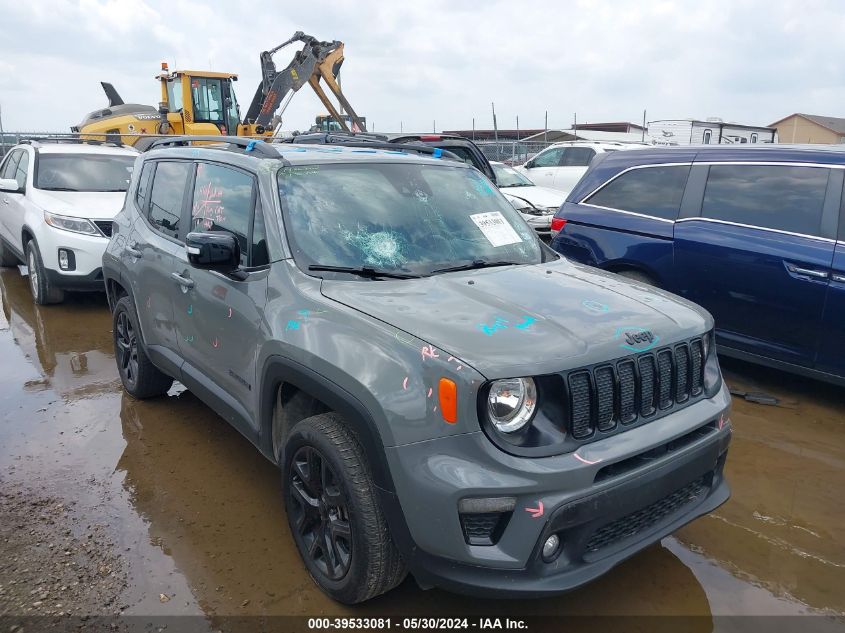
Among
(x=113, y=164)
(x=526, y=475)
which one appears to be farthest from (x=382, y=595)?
(x=113, y=164)

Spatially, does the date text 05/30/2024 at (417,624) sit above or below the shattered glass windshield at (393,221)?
below

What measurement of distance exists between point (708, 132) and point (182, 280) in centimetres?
2171

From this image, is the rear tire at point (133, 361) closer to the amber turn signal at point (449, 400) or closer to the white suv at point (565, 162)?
the amber turn signal at point (449, 400)

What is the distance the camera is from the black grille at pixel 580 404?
7.41 feet

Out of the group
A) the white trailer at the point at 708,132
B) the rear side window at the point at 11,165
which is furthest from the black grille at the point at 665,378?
the white trailer at the point at 708,132

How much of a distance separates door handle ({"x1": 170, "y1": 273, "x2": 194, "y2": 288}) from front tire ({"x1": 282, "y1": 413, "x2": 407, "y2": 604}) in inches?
52.3

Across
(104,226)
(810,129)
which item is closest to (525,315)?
(104,226)

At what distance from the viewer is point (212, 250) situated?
2961mm

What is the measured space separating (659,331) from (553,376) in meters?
0.63

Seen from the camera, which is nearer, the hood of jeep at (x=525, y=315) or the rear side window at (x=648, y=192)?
the hood of jeep at (x=525, y=315)

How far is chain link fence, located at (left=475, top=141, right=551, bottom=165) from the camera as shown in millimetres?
25328

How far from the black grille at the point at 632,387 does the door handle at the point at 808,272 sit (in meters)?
2.25

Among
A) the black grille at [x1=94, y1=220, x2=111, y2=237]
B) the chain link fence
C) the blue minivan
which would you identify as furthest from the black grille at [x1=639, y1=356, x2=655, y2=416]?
the chain link fence

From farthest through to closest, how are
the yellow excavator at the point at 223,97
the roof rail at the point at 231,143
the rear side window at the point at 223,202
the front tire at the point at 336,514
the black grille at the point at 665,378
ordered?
the yellow excavator at the point at 223,97 → the roof rail at the point at 231,143 → the rear side window at the point at 223,202 → the black grille at the point at 665,378 → the front tire at the point at 336,514
